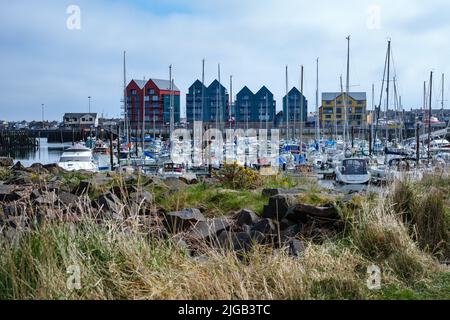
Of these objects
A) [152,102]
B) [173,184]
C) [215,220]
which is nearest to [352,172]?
[173,184]

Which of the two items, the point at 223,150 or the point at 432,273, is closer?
the point at 432,273

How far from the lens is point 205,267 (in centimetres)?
587

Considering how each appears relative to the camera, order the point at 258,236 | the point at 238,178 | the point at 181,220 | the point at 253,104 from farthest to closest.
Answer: the point at 253,104 → the point at 238,178 → the point at 181,220 → the point at 258,236

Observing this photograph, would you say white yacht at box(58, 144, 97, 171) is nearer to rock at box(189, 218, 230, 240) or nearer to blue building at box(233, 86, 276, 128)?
rock at box(189, 218, 230, 240)

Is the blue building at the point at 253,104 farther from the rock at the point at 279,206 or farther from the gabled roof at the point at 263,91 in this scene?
the rock at the point at 279,206

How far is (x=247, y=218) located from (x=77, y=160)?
93.9ft

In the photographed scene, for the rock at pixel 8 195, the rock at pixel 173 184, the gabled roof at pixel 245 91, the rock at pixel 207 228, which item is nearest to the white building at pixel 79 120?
the gabled roof at pixel 245 91

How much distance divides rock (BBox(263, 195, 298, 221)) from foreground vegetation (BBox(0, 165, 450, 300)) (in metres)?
2.03

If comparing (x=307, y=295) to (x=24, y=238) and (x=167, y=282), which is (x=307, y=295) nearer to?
(x=167, y=282)

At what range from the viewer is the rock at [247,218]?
9925 millimetres

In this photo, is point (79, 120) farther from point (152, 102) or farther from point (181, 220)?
point (181, 220)

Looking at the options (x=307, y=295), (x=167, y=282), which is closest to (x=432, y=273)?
(x=307, y=295)
